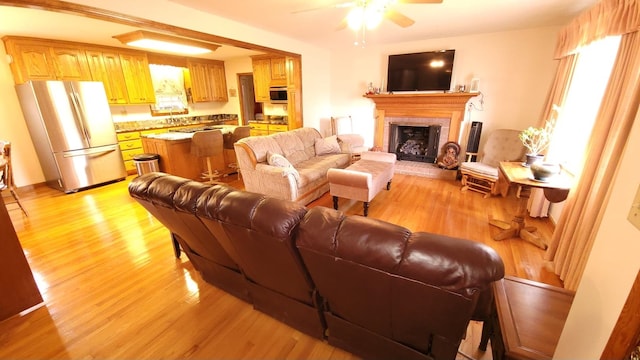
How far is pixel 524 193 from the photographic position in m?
2.69

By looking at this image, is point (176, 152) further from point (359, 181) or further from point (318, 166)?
point (359, 181)

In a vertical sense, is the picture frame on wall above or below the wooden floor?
above

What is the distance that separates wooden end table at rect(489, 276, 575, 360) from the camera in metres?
0.90

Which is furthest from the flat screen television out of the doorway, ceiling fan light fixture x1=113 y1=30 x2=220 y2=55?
the doorway

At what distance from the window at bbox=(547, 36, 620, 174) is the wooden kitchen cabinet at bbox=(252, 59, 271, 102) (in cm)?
529

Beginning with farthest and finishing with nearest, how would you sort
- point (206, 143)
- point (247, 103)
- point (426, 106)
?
point (247, 103), point (426, 106), point (206, 143)

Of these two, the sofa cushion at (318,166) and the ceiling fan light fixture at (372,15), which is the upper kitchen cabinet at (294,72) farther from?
the ceiling fan light fixture at (372,15)

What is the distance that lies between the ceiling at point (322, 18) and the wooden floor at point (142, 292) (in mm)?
2417

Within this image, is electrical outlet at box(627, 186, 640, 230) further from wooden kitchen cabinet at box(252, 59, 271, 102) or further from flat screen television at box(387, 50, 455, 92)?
wooden kitchen cabinet at box(252, 59, 271, 102)

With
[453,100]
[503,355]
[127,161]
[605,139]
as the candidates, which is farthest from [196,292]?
[453,100]

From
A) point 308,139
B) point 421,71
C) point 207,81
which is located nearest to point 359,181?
point 308,139

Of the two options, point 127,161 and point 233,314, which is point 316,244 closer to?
point 233,314

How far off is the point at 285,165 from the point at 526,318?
2647mm

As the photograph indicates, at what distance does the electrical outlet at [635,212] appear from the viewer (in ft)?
2.00
